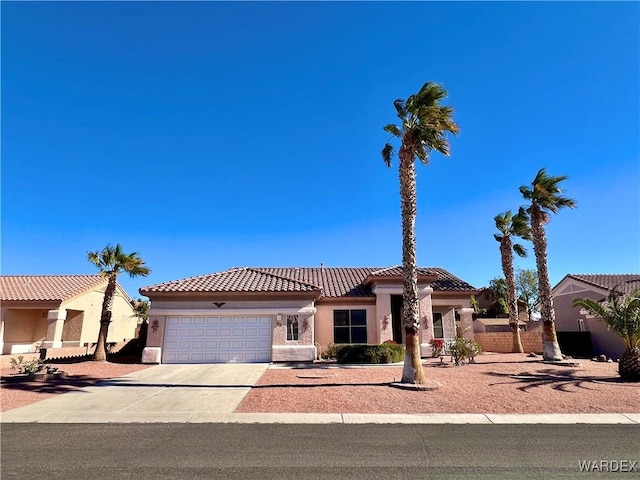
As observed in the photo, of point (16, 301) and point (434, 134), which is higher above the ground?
point (434, 134)

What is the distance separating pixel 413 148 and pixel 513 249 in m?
16.4

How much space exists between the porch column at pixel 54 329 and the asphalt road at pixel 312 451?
73.2 ft

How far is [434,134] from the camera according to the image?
528 inches

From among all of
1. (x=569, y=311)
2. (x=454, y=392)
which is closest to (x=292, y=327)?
(x=454, y=392)

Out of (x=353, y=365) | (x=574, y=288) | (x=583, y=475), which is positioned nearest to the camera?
(x=583, y=475)

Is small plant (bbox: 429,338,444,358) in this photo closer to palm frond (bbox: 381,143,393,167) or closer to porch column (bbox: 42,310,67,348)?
palm frond (bbox: 381,143,393,167)

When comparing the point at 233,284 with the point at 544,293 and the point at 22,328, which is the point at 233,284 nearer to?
the point at 544,293

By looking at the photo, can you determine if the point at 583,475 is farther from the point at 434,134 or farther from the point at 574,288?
the point at 574,288

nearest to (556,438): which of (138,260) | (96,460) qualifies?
(96,460)

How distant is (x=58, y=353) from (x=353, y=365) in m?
20.7

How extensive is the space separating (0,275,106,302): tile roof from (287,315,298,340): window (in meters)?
18.4

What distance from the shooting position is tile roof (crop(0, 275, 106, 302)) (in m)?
27.4

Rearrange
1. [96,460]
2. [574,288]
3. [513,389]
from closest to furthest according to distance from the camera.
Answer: [96,460] < [513,389] < [574,288]

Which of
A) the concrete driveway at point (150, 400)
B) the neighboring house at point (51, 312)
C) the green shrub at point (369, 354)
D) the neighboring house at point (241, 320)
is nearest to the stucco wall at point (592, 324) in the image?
the green shrub at point (369, 354)
